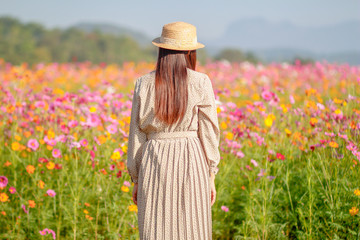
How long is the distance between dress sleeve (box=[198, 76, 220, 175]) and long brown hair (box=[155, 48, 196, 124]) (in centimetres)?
11

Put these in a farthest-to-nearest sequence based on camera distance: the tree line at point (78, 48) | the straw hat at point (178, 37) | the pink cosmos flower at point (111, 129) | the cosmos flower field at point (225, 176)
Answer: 1. the tree line at point (78, 48)
2. the pink cosmos flower at point (111, 129)
3. the cosmos flower field at point (225, 176)
4. the straw hat at point (178, 37)

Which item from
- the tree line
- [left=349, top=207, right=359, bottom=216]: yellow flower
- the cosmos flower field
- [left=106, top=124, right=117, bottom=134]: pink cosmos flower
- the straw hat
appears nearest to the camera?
the straw hat

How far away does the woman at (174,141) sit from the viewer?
6.15ft

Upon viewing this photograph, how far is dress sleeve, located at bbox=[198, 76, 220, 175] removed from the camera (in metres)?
1.92

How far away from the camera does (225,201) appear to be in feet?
9.86

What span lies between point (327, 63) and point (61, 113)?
616 cm

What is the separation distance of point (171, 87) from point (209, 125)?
0.29 meters

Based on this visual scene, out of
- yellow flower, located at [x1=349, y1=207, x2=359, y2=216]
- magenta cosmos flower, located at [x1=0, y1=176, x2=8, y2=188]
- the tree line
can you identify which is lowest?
magenta cosmos flower, located at [x1=0, y1=176, x2=8, y2=188]

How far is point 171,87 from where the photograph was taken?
1.87 m

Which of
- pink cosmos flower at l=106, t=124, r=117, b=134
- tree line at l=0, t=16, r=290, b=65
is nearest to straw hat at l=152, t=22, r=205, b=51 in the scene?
pink cosmos flower at l=106, t=124, r=117, b=134

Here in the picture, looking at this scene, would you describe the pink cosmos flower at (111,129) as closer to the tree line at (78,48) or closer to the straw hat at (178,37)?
the straw hat at (178,37)

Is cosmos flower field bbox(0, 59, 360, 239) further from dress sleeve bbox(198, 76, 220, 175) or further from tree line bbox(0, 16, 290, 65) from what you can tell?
tree line bbox(0, 16, 290, 65)

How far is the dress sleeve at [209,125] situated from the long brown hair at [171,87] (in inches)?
4.3

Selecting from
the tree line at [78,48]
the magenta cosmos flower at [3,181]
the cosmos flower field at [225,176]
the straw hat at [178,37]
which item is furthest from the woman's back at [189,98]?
the tree line at [78,48]
